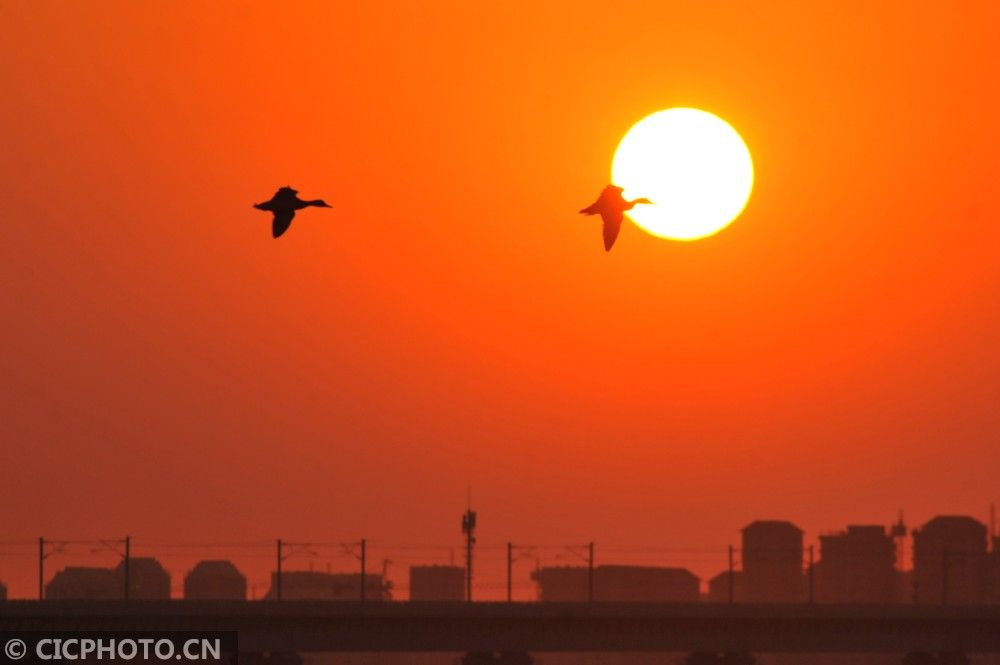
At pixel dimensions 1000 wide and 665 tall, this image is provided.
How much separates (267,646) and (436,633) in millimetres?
8425

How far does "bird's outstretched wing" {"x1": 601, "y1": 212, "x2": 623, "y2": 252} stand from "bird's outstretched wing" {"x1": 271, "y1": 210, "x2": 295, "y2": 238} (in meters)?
6.23

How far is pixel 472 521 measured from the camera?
13838 cm

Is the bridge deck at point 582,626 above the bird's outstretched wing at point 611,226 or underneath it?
underneath

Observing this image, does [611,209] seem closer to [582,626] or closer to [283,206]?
[283,206]

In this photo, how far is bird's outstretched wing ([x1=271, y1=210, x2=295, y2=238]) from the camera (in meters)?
46.2

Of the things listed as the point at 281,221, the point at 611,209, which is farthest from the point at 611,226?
the point at 281,221

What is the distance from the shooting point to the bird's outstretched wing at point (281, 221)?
46.2 metres

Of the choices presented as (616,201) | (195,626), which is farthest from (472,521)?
(616,201)

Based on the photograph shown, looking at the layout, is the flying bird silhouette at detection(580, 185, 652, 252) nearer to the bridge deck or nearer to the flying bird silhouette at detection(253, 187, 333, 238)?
the flying bird silhouette at detection(253, 187, 333, 238)

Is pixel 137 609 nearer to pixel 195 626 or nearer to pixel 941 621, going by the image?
pixel 195 626

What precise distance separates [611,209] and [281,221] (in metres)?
6.85

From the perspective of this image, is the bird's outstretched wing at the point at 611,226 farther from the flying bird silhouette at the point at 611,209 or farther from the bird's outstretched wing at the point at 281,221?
the bird's outstretched wing at the point at 281,221

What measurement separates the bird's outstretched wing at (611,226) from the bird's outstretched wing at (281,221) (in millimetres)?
6234

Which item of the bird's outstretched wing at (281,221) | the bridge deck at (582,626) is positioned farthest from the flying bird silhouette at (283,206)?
the bridge deck at (582,626)
